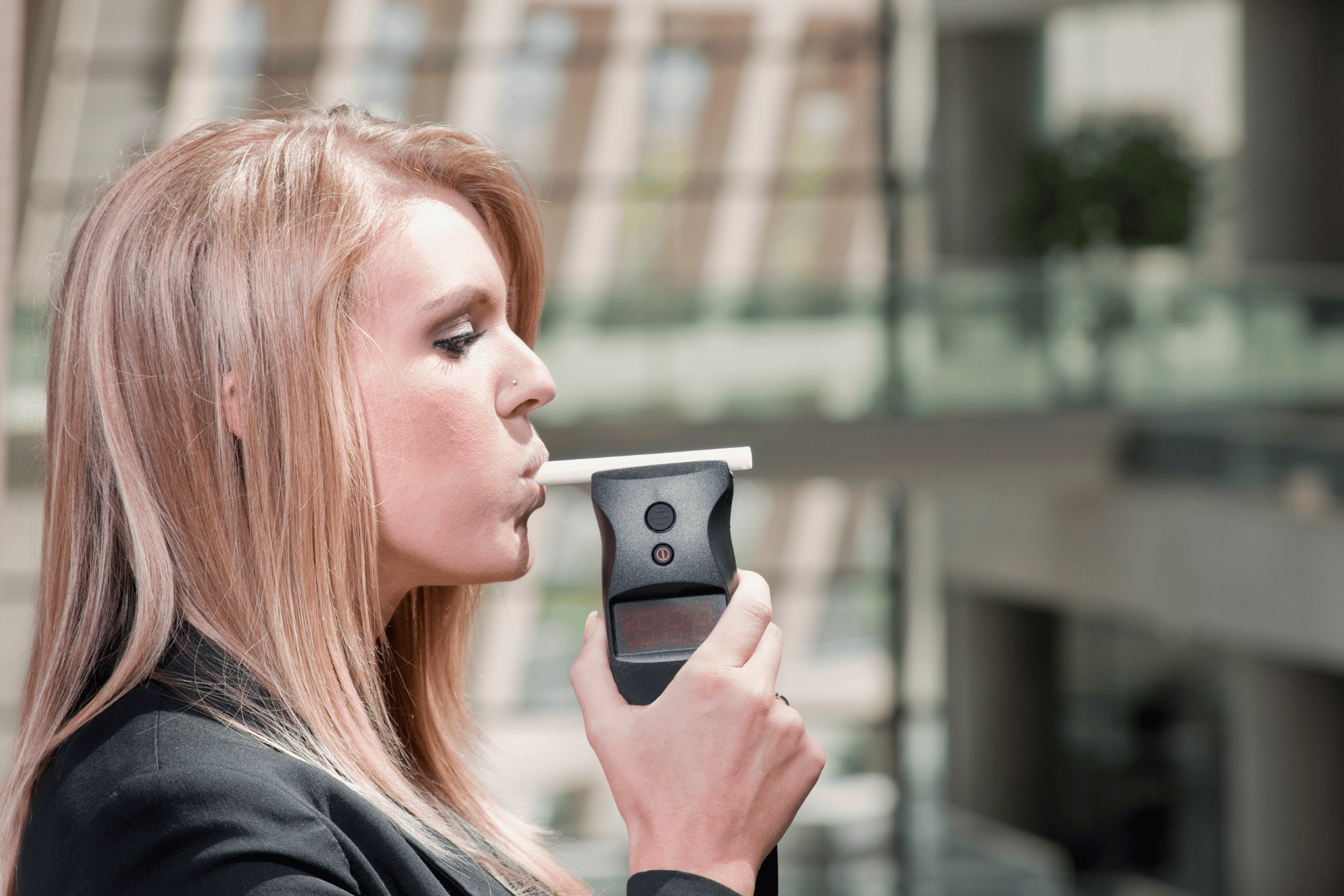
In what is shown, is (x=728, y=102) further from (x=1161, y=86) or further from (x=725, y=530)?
(x=725, y=530)

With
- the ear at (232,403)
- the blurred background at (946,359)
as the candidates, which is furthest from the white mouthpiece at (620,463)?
the blurred background at (946,359)

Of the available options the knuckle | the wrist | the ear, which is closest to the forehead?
the ear

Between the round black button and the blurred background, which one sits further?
the blurred background

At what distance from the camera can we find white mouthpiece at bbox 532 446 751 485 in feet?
3.31

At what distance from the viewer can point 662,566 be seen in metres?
0.97

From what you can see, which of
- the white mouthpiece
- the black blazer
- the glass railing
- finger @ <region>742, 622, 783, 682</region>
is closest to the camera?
the black blazer

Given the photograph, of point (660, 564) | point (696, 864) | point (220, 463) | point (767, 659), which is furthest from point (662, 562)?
point (220, 463)

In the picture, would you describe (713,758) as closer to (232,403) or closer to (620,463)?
(620,463)

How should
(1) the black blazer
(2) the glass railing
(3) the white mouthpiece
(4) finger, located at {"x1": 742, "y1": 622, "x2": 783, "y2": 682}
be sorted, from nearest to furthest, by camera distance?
(1) the black blazer
(4) finger, located at {"x1": 742, "y1": 622, "x2": 783, "y2": 682}
(3) the white mouthpiece
(2) the glass railing

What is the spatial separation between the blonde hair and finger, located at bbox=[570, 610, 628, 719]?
17cm

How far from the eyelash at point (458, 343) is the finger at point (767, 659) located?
329mm

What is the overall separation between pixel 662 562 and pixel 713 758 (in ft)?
0.50

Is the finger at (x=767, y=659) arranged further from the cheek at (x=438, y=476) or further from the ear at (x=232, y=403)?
the ear at (x=232, y=403)

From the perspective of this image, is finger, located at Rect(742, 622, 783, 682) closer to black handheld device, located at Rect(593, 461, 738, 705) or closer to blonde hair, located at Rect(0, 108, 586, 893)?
black handheld device, located at Rect(593, 461, 738, 705)
